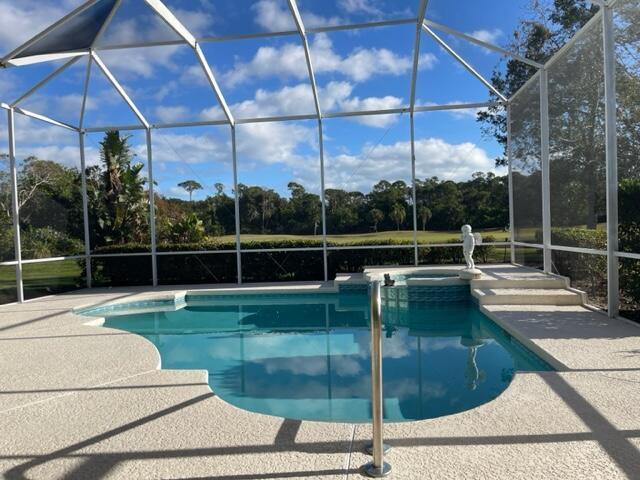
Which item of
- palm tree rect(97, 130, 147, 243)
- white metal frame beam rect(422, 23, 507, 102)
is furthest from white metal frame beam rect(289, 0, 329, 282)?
palm tree rect(97, 130, 147, 243)

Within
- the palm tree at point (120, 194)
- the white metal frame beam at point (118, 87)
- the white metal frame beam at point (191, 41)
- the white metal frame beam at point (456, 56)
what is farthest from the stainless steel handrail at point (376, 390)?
the palm tree at point (120, 194)

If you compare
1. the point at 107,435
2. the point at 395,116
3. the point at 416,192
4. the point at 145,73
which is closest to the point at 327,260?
the point at 416,192

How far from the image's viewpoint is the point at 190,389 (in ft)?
12.5

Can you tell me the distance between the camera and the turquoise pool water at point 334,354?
4.18m

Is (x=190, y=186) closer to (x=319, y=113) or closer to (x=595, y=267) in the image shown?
(x=319, y=113)

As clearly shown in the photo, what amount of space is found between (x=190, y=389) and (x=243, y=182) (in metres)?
8.24

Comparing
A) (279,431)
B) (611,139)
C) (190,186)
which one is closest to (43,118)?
(190,186)

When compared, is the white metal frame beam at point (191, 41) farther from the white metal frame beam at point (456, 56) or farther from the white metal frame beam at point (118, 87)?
the white metal frame beam at point (456, 56)

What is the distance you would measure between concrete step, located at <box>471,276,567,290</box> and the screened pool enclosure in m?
0.31

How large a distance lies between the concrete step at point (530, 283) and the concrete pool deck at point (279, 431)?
3284mm

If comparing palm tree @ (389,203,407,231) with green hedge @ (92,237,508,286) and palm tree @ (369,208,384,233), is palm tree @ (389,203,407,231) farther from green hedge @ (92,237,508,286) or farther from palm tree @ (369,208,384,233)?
green hedge @ (92,237,508,286)

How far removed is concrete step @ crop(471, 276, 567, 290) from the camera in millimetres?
7828

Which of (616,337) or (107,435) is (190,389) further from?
(616,337)

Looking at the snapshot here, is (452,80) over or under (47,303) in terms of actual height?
over
